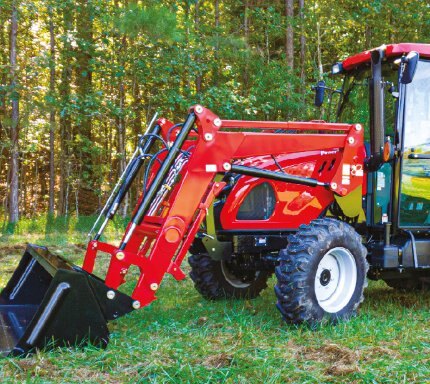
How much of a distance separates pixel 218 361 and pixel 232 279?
8.29ft

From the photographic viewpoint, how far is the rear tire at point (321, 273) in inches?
184

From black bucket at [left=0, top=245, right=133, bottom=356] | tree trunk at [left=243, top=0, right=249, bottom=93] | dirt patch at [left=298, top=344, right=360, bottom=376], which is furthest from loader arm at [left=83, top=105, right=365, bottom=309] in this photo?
tree trunk at [left=243, top=0, right=249, bottom=93]

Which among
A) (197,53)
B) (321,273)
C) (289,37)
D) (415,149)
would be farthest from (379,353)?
(289,37)

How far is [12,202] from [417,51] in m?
10.8

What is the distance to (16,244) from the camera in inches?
392

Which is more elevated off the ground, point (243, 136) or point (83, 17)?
point (83, 17)

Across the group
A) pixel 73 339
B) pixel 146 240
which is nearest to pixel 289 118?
pixel 146 240

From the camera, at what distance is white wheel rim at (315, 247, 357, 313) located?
4992 millimetres

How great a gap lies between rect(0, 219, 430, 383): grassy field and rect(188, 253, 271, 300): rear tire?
0.26m

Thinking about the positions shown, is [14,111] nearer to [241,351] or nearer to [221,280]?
[221,280]

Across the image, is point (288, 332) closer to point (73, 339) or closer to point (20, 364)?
point (73, 339)

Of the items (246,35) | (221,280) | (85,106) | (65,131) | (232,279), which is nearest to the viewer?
(221,280)

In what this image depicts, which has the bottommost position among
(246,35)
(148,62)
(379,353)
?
(379,353)

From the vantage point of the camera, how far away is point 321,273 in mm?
4984
